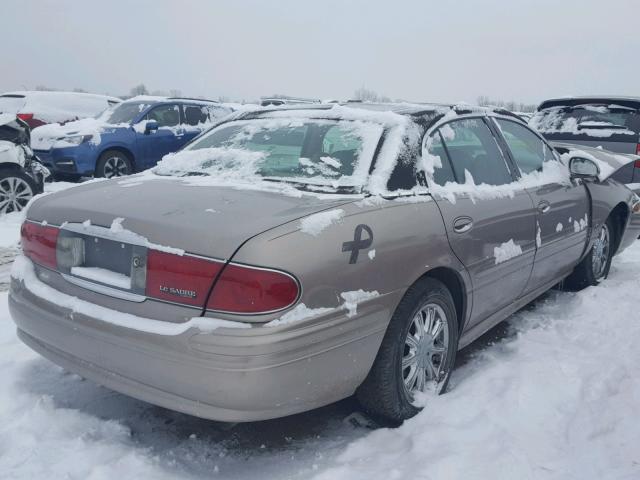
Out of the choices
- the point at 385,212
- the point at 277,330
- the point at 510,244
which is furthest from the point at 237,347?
the point at 510,244

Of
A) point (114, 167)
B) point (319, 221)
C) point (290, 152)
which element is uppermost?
point (290, 152)

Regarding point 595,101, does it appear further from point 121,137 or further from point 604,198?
point 121,137

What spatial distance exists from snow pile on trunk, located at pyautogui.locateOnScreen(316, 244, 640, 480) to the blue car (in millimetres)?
7894

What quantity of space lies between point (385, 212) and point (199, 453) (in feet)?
4.33

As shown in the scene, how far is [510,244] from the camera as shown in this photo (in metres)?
3.51

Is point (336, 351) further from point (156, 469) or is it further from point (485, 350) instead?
point (485, 350)

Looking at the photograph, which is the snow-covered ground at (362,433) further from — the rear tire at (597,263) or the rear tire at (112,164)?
the rear tire at (112,164)

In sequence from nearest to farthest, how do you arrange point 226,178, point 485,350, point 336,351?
point 336,351
point 226,178
point 485,350

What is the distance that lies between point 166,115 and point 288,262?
9449mm

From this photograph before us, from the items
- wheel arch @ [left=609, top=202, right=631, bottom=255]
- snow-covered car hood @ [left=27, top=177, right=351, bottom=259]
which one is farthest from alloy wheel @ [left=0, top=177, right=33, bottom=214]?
wheel arch @ [left=609, top=202, right=631, bottom=255]

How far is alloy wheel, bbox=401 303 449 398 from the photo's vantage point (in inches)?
114

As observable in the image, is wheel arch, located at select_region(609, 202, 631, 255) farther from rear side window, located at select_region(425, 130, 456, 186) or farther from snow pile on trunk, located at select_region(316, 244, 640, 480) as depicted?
rear side window, located at select_region(425, 130, 456, 186)

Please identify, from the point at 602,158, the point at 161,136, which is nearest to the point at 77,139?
the point at 161,136

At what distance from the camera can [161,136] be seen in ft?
35.1
